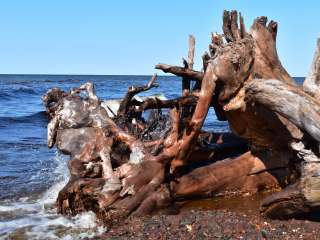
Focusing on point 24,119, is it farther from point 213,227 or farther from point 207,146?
point 213,227

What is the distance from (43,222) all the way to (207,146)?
8.42 feet

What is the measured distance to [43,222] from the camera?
5605 mm

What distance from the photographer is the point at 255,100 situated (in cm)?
550

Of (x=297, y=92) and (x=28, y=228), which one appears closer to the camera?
(x=297, y=92)

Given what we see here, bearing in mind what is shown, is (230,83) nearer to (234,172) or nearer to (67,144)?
(234,172)

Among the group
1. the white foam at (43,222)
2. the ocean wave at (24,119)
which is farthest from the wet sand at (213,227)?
the ocean wave at (24,119)

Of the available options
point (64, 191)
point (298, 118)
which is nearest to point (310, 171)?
point (298, 118)

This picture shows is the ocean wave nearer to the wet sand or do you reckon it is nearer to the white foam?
the white foam

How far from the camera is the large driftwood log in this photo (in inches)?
200

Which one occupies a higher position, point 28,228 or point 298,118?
point 298,118

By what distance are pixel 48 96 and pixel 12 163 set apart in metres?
3.81

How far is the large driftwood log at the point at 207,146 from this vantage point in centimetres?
507

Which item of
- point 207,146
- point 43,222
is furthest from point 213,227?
point 207,146

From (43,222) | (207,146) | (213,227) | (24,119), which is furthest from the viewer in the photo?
(24,119)
